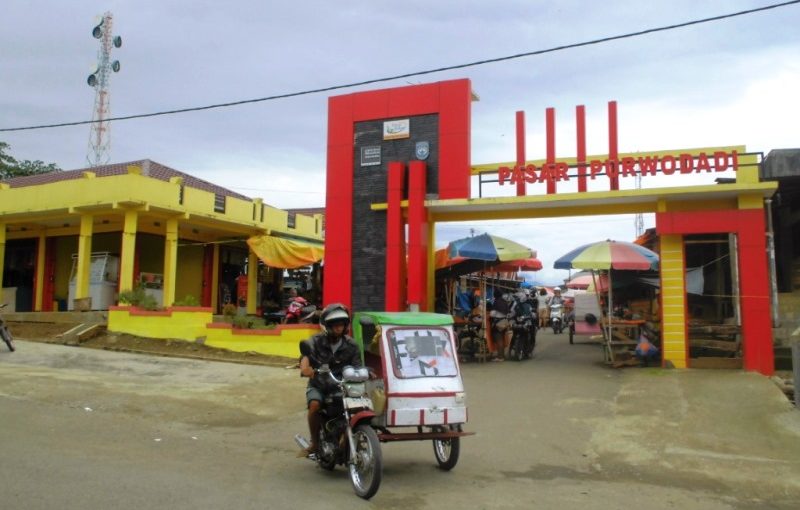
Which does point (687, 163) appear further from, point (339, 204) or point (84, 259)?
point (84, 259)

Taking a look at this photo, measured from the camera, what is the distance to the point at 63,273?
22.4 m

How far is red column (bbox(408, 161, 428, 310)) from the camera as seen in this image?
47.0 ft

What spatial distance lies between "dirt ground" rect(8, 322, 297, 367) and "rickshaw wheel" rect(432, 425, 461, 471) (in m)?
7.76

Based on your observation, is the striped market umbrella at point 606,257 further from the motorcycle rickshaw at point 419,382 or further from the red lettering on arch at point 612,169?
the motorcycle rickshaw at point 419,382

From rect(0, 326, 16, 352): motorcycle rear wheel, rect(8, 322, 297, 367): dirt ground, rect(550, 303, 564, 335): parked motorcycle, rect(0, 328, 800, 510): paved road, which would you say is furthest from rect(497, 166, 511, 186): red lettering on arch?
rect(550, 303, 564, 335): parked motorcycle

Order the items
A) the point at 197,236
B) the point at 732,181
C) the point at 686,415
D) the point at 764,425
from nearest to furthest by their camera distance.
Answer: the point at 764,425 → the point at 686,415 → the point at 732,181 → the point at 197,236

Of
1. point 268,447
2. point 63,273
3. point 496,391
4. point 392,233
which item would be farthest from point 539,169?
point 63,273

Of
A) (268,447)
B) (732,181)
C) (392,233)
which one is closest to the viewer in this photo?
(268,447)

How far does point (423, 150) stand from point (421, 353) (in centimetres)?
923

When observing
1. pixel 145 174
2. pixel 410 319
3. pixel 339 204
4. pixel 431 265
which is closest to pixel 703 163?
pixel 431 265

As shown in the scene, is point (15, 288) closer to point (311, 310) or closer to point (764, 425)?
point (311, 310)

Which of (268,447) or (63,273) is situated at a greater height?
(63,273)

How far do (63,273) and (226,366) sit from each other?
40.0ft

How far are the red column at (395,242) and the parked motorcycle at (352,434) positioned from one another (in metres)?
8.30
